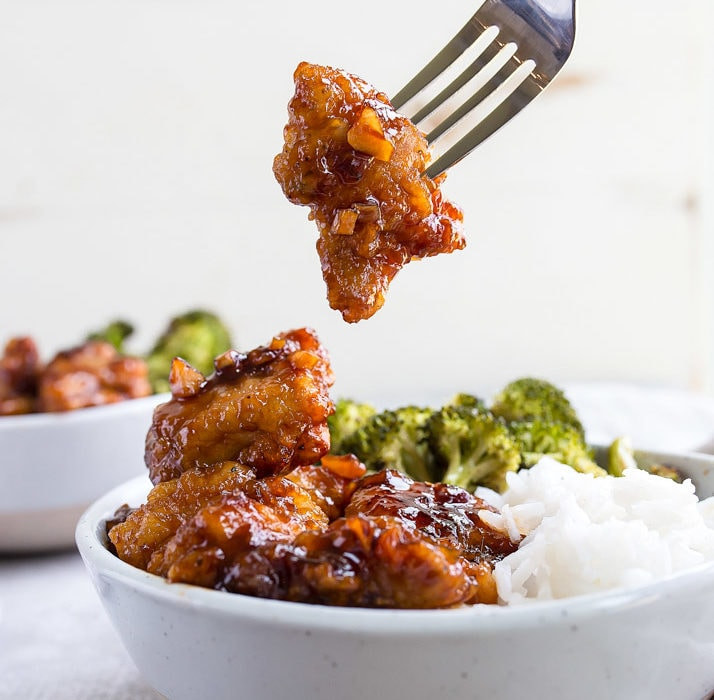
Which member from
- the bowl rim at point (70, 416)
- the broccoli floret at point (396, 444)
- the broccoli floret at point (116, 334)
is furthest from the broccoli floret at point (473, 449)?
the broccoli floret at point (116, 334)

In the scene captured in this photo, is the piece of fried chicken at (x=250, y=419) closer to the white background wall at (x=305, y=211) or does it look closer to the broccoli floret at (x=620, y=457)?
the broccoli floret at (x=620, y=457)

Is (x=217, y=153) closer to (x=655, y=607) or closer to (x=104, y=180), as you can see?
(x=104, y=180)

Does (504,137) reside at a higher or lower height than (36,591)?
higher

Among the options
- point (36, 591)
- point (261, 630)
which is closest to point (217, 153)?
point (36, 591)

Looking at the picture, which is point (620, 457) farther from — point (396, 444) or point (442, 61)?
point (442, 61)

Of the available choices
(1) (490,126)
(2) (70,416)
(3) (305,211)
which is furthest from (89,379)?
(3) (305,211)
